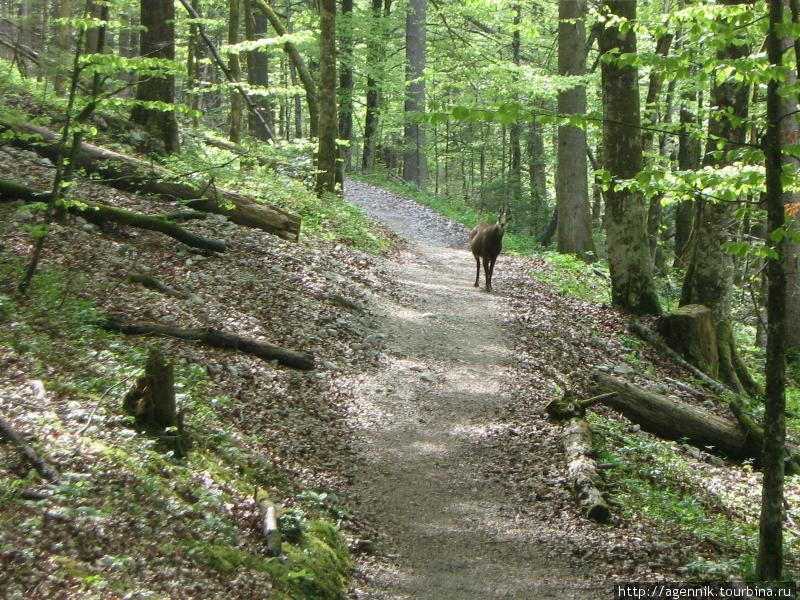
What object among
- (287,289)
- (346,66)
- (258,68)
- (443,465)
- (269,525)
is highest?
(346,66)

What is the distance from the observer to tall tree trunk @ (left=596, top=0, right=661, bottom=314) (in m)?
12.0

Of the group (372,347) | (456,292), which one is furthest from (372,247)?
(372,347)

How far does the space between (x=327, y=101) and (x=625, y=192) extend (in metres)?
6.80

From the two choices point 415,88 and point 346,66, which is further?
point 415,88

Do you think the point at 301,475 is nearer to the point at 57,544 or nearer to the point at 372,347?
the point at 57,544

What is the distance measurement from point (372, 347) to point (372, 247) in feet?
20.2

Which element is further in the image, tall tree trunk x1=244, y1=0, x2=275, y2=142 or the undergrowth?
tall tree trunk x1=244, y1=0, x2=275, y2=142

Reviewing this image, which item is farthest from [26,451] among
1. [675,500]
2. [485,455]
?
[675,500]

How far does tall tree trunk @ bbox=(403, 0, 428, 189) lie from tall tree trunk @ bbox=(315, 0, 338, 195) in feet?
38.4

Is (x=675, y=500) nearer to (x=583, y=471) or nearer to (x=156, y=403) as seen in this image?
(x=583, y=471)

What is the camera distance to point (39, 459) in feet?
13.6

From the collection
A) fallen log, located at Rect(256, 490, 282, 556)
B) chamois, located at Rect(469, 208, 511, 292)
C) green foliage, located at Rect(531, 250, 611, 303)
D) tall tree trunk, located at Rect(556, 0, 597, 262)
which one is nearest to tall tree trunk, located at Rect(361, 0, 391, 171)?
tall tree trunk, located at Rect(556, 0, 597, 262)

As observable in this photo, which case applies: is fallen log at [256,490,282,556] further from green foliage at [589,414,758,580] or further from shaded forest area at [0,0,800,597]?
green foliage at [589,414,758,580]

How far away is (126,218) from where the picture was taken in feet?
32.1
